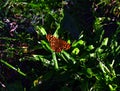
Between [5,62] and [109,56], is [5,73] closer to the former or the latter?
[5,62]

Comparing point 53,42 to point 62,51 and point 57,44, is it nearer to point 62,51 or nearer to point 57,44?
point 57,44

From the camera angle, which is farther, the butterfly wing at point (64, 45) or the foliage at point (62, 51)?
the butterfly wing at point (64, 45)

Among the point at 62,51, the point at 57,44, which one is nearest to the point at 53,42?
the point at 57,44

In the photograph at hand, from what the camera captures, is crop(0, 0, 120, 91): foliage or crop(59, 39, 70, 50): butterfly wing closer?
crop(0, 0, 120, 91): foliage
